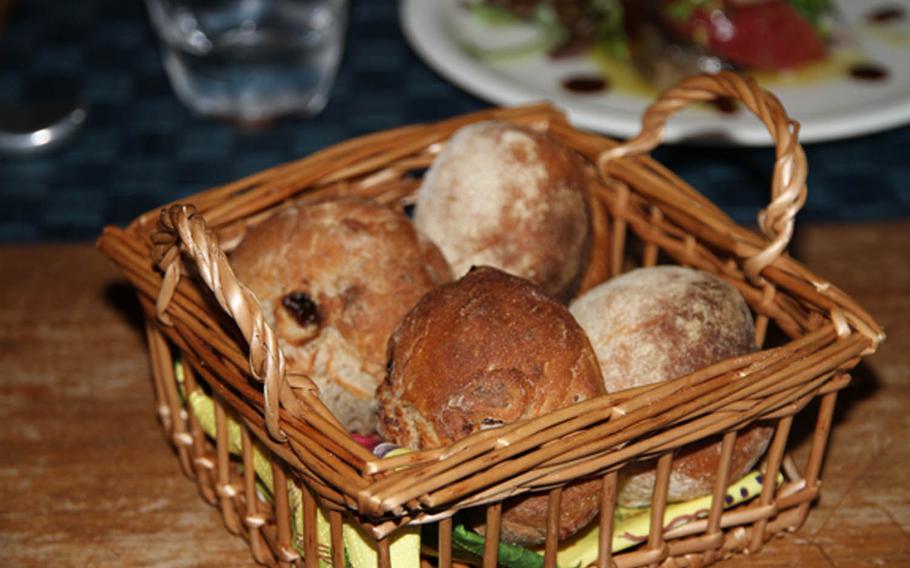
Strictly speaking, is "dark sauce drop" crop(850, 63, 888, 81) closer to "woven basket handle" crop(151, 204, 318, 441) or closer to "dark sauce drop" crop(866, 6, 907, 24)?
"dark sauce drop" crop(866, 6, 907, 24)

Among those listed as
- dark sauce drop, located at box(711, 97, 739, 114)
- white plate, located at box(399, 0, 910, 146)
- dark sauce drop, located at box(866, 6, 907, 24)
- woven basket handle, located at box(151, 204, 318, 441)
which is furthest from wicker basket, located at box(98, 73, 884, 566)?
dark sauce drop, located at box(866, 6, 907, 24)

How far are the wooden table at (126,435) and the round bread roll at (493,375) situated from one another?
274 mm

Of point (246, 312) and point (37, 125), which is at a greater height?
point (246, 312)

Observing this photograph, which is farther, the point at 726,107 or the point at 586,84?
the point at 586,84

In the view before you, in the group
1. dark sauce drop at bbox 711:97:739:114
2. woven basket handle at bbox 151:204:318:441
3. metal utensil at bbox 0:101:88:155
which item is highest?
woven basket handle at bbox 151:204:318:441

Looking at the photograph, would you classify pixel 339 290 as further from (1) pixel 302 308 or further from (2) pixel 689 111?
(2) pixel 689 111

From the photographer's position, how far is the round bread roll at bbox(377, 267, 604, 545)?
987mm

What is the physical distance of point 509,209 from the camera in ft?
4.06

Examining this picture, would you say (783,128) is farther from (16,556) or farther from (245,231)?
(16,556)

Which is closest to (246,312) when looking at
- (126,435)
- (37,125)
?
(126,435)

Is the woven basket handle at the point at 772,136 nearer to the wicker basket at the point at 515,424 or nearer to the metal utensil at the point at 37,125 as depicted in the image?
the wicker basket at the point at 515,424

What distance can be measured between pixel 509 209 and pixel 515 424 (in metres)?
0.38

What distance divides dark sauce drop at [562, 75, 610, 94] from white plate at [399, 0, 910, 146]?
0.02m

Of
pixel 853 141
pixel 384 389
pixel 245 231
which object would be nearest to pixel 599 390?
pixel 384 389
